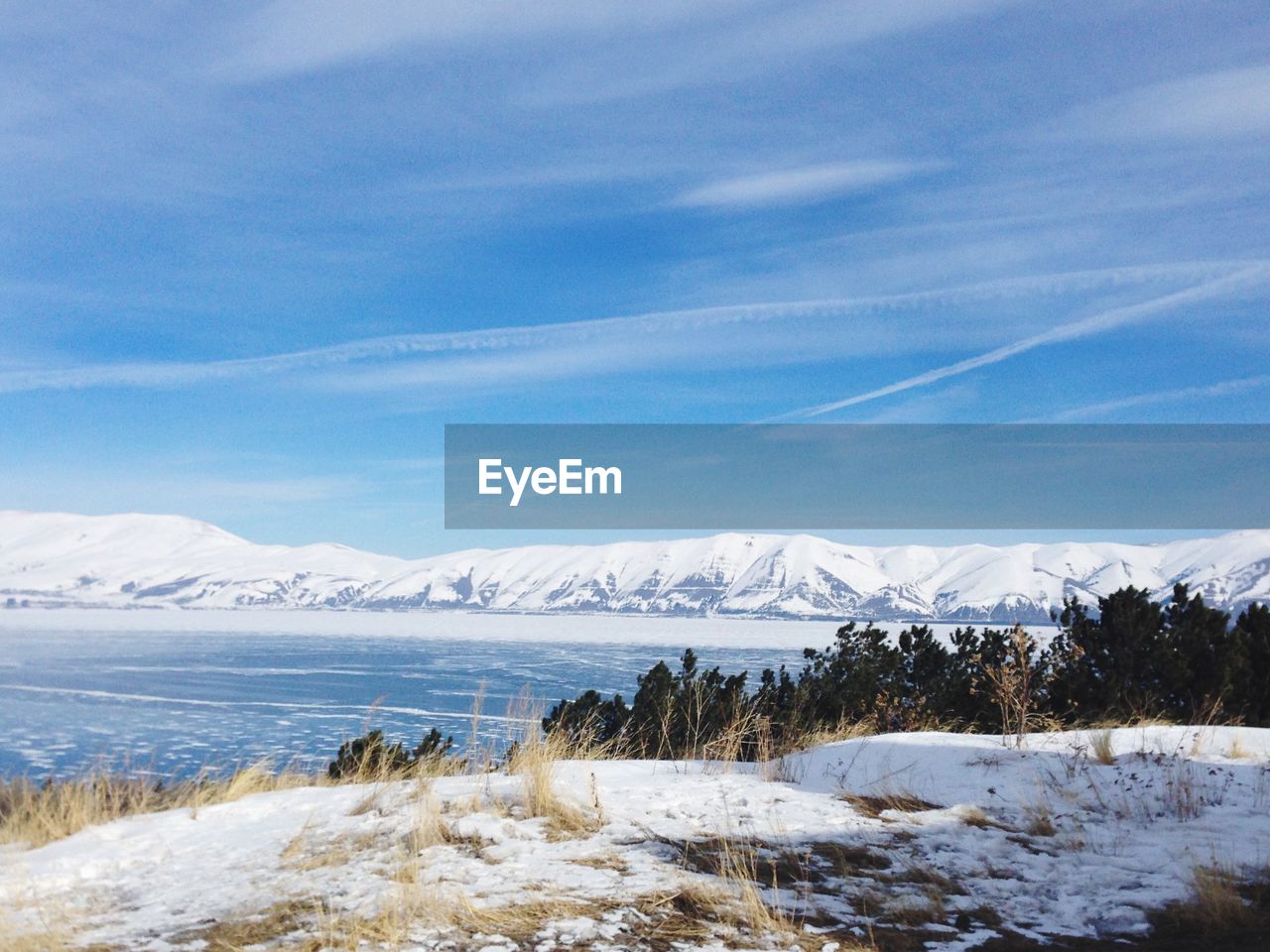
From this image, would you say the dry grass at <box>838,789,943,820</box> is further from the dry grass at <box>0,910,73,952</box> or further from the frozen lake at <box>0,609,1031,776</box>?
the frozen lake at <box>0,609,1031,776</box>

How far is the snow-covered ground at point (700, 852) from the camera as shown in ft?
13.6

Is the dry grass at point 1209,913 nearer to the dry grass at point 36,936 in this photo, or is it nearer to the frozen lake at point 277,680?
the dry grass at point 36,936

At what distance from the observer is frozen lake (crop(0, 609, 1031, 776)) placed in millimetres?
52562

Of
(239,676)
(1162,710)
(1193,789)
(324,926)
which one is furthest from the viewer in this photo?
(239,676)

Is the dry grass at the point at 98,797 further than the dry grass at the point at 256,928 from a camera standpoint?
Yes

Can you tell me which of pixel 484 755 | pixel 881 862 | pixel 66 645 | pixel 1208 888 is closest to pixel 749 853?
pixel 881 862

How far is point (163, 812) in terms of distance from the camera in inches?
255

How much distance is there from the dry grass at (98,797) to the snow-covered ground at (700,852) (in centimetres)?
23

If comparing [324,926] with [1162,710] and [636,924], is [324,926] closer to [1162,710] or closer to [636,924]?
[636,924]

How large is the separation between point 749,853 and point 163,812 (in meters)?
4.03

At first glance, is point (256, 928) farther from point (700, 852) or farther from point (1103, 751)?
point (1103, 751)

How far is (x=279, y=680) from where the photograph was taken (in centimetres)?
8625

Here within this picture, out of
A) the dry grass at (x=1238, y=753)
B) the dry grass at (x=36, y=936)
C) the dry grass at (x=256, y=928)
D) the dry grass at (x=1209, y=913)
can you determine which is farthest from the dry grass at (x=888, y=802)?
the dry grass at (x=36, y=936)

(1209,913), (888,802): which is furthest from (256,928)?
(1209,913)
